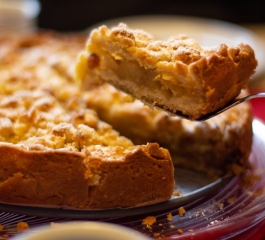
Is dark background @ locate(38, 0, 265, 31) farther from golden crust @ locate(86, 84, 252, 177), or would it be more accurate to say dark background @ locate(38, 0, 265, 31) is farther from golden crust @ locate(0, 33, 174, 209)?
golden crust @ locate(0, 33, 174, 209)

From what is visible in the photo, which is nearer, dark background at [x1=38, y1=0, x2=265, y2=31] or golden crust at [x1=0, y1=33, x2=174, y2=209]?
golden crust at [x1=0, y1=33, x2=174, y2=209]

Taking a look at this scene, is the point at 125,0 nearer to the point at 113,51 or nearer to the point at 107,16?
the point at 107,16

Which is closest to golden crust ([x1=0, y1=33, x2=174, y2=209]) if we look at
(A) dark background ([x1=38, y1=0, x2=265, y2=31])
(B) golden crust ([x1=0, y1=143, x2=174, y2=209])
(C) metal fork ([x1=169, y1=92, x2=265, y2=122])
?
(B) golden crust ([x1=0, y1=143, x2=174, y2=209])

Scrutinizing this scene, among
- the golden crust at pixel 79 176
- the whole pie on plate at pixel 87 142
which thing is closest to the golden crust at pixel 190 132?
the whole pie on plate at pixel 87 142

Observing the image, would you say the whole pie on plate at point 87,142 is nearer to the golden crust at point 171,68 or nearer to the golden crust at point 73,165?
the golden crust at point 73,165

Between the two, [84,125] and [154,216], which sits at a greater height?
[84,125]

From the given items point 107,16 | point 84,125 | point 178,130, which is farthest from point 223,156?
point 107,16

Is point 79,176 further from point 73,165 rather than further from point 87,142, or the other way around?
point 87,142
